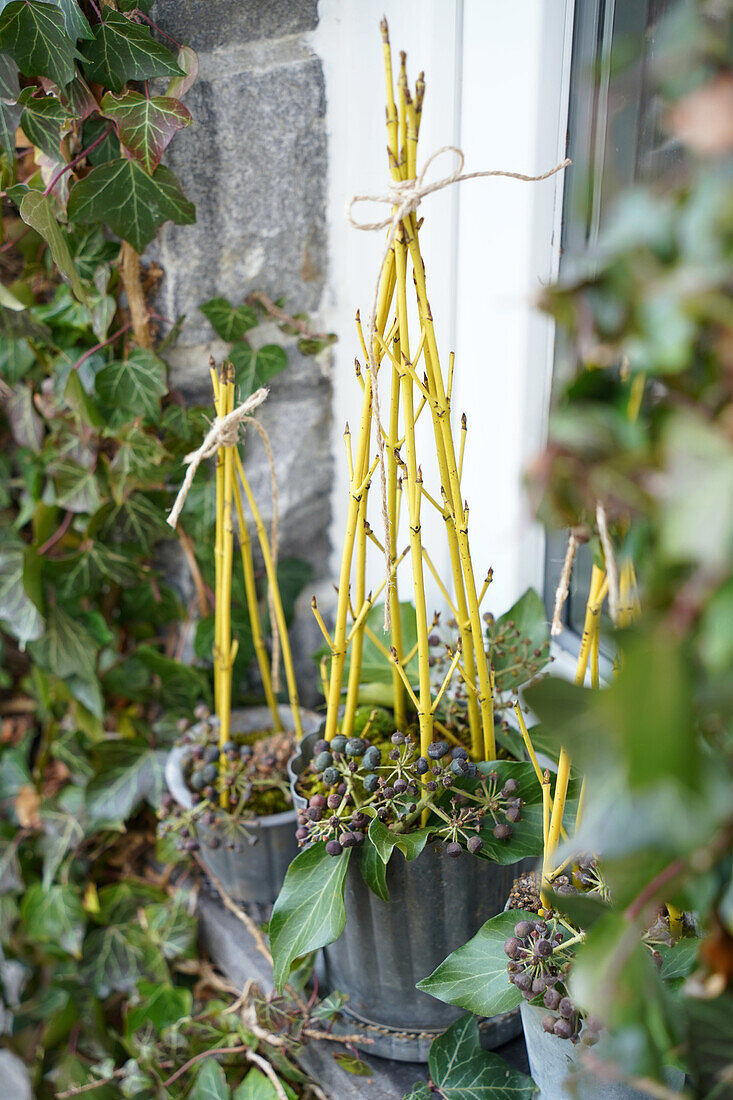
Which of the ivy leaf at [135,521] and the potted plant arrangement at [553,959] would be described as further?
the ivy leaf at [135,521]

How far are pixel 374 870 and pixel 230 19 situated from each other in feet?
2.48

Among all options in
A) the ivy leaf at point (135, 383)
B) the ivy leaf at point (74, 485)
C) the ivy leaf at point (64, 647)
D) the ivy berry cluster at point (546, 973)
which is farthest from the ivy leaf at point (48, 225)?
the ivy berry cluster at point (546, 973)

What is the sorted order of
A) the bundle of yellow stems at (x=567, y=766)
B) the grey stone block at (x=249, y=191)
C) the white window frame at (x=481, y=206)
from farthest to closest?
1. the grey stone block at (x=249, y=191)
2. the white window frame at (x=481, y=206)
3. the bundle of yellow stems at (x=567, y=766)

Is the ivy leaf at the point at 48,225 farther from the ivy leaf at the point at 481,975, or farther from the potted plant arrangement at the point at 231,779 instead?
the ivy leaf at the point at 481,975

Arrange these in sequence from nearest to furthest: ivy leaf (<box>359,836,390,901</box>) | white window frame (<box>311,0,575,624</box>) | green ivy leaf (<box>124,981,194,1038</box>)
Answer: ivy leaf (<box>359,836,390,901</box>) → white window frame (<box>311,0,575,624</box>) → green ivy leaf (<box>124,981,194,1038</box>)

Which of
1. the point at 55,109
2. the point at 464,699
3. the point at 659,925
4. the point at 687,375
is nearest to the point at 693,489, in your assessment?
the point at 687,375

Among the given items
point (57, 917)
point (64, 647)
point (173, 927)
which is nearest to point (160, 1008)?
point (173, 927)

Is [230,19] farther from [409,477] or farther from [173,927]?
[173,927]

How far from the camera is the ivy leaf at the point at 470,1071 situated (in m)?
0.59

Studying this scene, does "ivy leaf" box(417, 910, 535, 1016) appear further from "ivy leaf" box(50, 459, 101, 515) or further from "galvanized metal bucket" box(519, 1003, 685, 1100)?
"ivy leaf" box(50, 459, 101, 515)

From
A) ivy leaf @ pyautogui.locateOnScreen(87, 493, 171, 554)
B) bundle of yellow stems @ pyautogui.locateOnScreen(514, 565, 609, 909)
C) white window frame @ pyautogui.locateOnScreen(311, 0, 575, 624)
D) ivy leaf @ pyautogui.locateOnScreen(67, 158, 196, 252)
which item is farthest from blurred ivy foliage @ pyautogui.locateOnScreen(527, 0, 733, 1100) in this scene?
ivy leaf @ pyautogui.locateOnScreen(87, 493, 171, 554)

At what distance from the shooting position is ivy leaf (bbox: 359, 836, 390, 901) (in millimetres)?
574

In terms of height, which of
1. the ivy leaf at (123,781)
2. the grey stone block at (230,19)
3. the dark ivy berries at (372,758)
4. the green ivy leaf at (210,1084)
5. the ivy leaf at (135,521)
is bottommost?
the green ivy leaf at (210,1084)

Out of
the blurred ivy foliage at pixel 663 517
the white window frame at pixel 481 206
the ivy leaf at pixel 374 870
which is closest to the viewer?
the blurred ivy foliage at pixel 663 517
